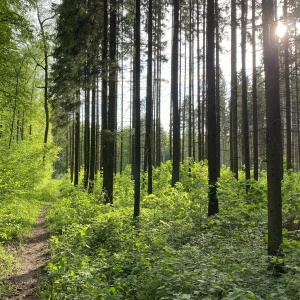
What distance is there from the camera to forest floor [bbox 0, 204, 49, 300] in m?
5.38

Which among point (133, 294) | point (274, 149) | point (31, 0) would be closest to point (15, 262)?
point (133, 294)

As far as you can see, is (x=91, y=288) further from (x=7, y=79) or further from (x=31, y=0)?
(x=31, y=0)

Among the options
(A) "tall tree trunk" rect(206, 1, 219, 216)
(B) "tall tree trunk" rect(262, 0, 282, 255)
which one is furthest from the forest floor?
(A) "tall tree trunk" rect(206, 1, 219, 216)

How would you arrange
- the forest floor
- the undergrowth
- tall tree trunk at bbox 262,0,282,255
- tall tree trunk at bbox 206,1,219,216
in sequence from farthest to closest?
tall tree trunk at bbox 206,1,219,216, the forest floor, tall tree trunk at bbox 262,0,282,255, the undergrowth

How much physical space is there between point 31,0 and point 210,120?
7.67m

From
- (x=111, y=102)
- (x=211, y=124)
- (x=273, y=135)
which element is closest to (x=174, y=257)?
(x=273, y=135)

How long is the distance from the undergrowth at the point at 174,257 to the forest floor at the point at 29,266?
1.08 feet

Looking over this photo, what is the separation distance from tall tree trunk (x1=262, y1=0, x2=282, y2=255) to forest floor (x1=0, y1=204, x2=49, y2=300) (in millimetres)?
4500

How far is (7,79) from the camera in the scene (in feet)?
35.5

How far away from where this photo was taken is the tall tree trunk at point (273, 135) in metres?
4.95

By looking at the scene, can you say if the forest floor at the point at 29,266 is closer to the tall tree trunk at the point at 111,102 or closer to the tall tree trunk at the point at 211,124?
the tall tree trunk at the point at 111,102

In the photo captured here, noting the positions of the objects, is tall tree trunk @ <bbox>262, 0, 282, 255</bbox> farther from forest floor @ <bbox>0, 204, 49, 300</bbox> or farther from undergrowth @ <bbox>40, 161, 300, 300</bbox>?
forest floor @ <bbox>0, 204, 49, 300</bbox>

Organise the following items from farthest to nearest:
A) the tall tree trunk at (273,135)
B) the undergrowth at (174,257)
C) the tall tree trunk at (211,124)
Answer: the tall tree trunk at (211,124), the tall tree trunk at (273,135), the undergrowth at (174,257)

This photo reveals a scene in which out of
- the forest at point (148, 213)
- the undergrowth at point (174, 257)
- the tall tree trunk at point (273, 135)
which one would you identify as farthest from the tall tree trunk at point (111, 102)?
the tall tree trunk at point (273, 135)
